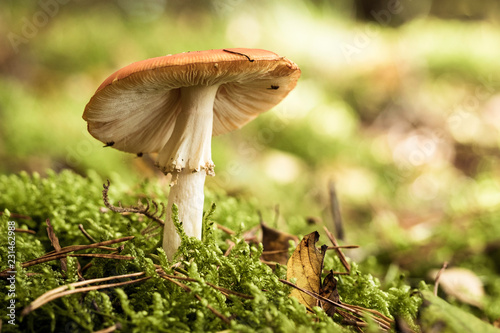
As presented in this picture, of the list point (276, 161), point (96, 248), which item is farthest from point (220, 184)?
point (96, 248)

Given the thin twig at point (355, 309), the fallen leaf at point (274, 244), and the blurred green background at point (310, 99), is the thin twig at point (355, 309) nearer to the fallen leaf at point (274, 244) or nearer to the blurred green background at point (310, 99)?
the fallen leaf at point (274, 244)

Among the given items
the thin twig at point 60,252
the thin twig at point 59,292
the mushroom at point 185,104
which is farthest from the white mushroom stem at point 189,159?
the thin twig at point 59,292

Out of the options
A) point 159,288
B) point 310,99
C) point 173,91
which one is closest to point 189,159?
point 173,91

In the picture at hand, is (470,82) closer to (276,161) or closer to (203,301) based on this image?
(276,161)

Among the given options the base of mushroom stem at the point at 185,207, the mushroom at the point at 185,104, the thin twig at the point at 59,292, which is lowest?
the thin twig at the point at 59,292

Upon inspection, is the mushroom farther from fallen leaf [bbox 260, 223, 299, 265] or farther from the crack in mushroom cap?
fallen leaf [bbox 260, 223, 299, 265]
